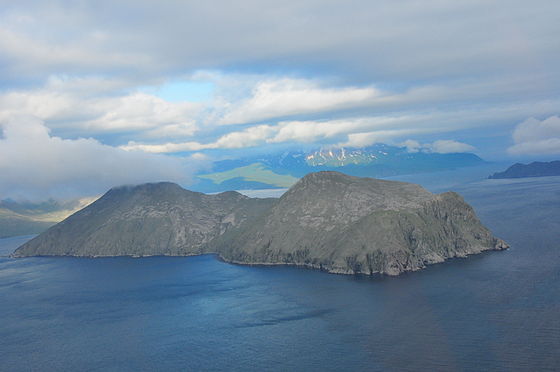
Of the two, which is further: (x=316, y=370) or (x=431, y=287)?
(x=431, y=287)

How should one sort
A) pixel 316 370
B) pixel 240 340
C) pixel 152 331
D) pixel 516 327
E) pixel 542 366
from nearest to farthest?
pixel 542 366 → pixel 316 370 → pixel 516 327 → pixel 240 340 → pixel 152 331

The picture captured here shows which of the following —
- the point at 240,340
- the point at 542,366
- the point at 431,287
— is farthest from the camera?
the point at 431,287

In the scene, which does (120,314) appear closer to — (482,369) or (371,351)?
(371,351)

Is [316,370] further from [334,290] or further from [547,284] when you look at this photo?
[547,284]

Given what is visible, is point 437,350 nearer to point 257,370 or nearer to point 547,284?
point 257,370

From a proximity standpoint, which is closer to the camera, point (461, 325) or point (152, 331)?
point (461, 325)

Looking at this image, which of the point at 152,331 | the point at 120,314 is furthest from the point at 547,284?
the point at 120,314

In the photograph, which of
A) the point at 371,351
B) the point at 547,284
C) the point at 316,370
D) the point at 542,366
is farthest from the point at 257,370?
the point at 547,284

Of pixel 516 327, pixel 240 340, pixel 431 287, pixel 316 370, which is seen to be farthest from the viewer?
pixel 431 287

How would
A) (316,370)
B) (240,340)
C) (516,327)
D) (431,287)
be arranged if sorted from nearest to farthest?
(316,370) < (516,327) < (240,340) < (431,287)
